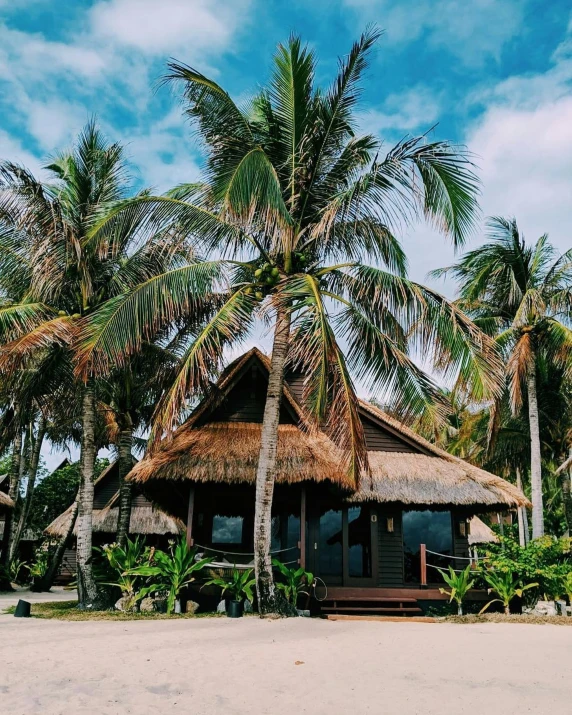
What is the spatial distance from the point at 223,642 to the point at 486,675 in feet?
10.3

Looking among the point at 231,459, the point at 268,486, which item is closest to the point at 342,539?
the point at 231,459

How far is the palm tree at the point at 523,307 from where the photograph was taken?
16.7 meters

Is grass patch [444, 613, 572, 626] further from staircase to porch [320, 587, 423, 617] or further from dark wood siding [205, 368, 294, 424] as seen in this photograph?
dark wood siding [205, 368, 294, 424]

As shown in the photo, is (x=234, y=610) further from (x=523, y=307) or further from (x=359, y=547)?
(x=523, y=307)

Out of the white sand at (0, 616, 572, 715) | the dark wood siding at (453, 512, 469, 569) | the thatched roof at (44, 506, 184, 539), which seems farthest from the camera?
the thatched roof at (44, 506, 184, 539)

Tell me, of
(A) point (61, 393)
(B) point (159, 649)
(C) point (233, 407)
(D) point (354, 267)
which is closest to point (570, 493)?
(C) point (233, 407)

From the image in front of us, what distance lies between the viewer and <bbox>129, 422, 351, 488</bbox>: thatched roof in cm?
1198

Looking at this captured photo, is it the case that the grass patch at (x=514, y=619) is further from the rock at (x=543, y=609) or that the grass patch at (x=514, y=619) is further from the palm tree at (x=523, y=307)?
the palm tree at (x=523, y=307)

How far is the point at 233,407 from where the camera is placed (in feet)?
46.7

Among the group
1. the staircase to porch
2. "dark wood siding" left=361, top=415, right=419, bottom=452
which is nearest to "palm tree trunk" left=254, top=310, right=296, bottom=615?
the staircase to porch

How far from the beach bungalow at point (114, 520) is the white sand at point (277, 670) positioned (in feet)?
35.9

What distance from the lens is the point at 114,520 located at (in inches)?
811

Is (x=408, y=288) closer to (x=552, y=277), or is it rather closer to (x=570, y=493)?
(x=552, y=277)

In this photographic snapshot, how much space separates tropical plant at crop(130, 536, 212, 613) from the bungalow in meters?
0.67
